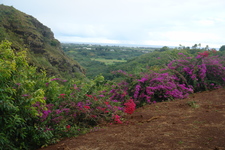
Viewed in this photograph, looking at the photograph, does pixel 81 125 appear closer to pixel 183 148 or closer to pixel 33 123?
pixel 33 123

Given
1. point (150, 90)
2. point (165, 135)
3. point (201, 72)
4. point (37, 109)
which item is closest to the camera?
point (165, 135)

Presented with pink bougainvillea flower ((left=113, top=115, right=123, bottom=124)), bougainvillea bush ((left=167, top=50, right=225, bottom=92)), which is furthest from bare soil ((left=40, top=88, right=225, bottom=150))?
bougainvillea bush ((left=167, top=50, right=225, bottom=92))

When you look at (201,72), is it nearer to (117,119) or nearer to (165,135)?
(117,119)

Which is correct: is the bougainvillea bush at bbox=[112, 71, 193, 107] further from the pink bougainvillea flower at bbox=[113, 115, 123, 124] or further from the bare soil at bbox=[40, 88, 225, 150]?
the bare soil at bbox=[40, 88, 225, 150]

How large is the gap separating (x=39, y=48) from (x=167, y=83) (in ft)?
83.9

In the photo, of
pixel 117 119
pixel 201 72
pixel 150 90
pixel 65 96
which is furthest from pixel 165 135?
pixel 201 72

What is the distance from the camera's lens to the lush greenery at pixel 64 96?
3.85 m

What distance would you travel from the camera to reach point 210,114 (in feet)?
17.7

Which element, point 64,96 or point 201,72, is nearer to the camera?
point 64,96

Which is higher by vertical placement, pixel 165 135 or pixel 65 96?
pixel 65 96

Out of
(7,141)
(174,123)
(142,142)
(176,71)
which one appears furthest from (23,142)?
(176,71)

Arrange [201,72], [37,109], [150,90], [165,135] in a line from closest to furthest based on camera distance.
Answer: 1. [165,135]
2. [37,109]
3. [150,90]
4. [201,72]

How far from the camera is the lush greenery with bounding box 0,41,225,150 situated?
3851mm

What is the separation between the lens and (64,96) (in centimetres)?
586
